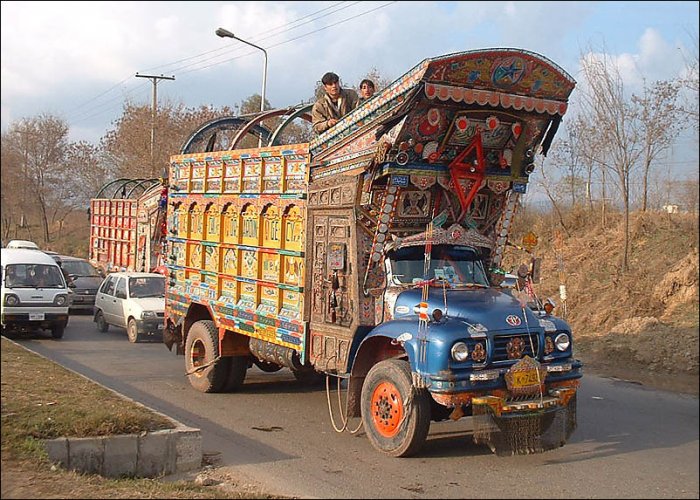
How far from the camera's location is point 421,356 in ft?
24.5

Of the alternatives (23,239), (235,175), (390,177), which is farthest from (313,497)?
(23,239)

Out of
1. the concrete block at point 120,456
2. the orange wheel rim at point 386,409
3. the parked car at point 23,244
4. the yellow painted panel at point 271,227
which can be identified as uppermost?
the yellow painted panel at point 271,227

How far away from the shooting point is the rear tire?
11.5 meters

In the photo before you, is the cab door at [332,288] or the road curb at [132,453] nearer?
the road curb at [132,453]

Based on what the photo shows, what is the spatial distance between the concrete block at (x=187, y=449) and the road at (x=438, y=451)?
320 millimetres

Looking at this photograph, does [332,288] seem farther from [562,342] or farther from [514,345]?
[562,342]

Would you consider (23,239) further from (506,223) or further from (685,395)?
(685,395)

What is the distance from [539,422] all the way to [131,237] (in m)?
18.5

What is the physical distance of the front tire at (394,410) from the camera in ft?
25.1

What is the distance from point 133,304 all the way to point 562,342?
39.7 feet

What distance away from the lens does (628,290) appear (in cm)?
1733

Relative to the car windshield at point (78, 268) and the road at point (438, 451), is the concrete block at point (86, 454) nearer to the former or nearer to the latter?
the road at point (438, 451)

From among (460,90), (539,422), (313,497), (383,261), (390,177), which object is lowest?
(313,497)

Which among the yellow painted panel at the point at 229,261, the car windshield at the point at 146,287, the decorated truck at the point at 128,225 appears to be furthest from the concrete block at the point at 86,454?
the decorated truck at the point at 128,225
